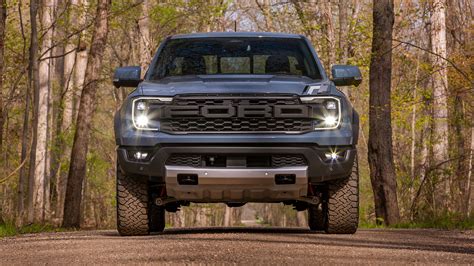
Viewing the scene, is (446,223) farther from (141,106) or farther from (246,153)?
(141,106)

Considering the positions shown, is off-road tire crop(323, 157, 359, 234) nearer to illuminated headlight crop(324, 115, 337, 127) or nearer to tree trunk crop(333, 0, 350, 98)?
illuminated headlight crop(324, 115, 337, 127)

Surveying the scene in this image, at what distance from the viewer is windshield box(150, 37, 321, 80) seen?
10.3 metres

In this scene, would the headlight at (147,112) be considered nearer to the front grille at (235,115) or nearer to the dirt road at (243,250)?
the front grille at (235,115)

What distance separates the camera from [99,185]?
4219 cm

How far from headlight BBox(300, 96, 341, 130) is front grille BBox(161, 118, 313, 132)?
5.1 inches

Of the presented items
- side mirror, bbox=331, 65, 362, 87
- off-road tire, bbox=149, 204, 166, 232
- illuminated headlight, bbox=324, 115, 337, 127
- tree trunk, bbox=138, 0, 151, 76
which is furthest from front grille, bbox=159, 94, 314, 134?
tree trunk, bbox=138, 0, 151, 76

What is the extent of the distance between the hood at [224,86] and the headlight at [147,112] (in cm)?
6

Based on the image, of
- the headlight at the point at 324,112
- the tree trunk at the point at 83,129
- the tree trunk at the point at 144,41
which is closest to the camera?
the headlight at the point at 324,112

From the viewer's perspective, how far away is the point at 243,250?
293 inches

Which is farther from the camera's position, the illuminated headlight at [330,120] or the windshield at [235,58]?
the windshield at [235,58]

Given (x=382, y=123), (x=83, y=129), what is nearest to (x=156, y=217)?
(x=382, y=123)

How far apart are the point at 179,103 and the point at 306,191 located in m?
1.48

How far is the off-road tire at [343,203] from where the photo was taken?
31.6 ft

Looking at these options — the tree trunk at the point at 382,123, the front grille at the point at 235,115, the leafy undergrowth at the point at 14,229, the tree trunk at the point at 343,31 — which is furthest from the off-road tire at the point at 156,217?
the tree trunk at the point at 343,31
